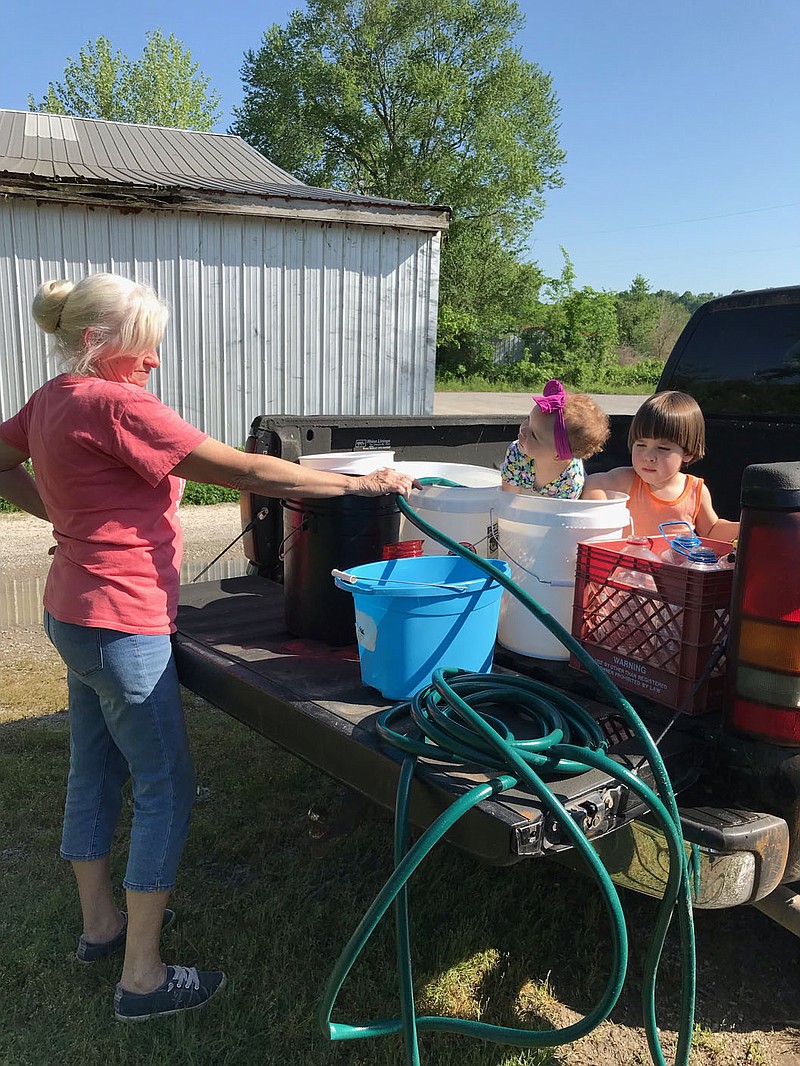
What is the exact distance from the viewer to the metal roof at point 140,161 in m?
9.84

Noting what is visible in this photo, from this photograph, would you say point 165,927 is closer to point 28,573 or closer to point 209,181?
point 28,573

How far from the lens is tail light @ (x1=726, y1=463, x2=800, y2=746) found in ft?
6.26

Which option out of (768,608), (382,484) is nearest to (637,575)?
(768,608)

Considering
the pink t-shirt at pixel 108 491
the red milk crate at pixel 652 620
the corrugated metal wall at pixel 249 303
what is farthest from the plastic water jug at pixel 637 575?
the corrugated metal wall at pixel 249 303

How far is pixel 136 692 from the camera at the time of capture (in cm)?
236

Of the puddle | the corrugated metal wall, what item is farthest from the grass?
the corrugated metal wall

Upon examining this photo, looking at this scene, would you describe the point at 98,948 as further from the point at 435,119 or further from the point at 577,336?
the point at 435,119

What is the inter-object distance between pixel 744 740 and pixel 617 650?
18.9 inches

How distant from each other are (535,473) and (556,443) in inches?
6.8

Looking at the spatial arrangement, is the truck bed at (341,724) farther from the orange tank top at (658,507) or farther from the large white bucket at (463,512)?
the orange tank top at (658,507)

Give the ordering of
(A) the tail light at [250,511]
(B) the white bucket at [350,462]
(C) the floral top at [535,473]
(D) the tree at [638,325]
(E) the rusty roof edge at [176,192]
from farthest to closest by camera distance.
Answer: (D) the tree at [638,325]
(E) the rusty roof edge at [176,192]
(A) the tail light at [250,511]
(C) the floral top at [535,473]
(B) the white bucket at [350,462]

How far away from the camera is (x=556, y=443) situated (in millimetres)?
2867

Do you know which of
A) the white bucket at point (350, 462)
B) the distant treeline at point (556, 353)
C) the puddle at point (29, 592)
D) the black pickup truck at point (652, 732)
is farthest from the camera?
the distant treeline at point (556, 353)

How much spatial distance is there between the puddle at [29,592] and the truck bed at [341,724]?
→ 2468 millimetres
